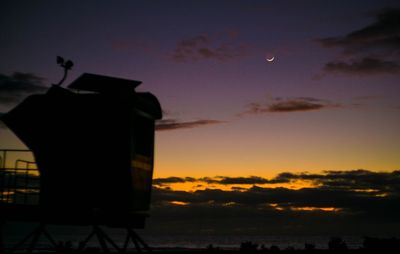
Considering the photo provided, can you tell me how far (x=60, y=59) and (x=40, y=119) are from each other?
2291mm

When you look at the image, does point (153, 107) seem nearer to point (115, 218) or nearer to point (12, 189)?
point (115, 218)

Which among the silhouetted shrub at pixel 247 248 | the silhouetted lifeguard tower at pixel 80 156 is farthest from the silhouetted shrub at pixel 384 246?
the silhouetted lifeguard tower at pixel 80 156

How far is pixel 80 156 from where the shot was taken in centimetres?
1530

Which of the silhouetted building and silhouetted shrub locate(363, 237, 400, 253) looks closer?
the silhouetted building

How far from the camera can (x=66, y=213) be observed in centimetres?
1509

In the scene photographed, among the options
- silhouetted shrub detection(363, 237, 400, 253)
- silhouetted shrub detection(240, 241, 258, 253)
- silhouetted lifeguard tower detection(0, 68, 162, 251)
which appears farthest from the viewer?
silhouetted shrub detection(363, 237, 400, 253)

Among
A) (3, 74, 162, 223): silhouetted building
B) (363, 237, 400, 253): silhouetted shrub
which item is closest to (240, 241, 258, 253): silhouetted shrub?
(363, 237, 400, 253): silhouetted shrub

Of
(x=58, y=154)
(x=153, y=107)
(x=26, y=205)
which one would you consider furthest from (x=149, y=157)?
(x=26, y=205)

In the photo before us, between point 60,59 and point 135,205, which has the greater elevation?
point 60,59

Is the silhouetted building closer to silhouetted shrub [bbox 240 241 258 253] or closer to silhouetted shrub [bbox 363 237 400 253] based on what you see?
silhouetted shrub [bbox 240 241 258 253]

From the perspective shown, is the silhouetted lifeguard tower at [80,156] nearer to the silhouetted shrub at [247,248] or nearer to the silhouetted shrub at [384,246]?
the silhouetted shrub at [247,248]

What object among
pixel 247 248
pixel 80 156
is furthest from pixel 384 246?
pixel 80 156

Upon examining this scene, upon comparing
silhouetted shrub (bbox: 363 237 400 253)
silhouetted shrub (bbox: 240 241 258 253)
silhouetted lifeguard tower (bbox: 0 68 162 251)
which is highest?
silhouetted lifeguard tower (bbox: 0 68 162 251)

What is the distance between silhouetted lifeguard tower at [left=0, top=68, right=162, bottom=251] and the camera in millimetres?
15141
